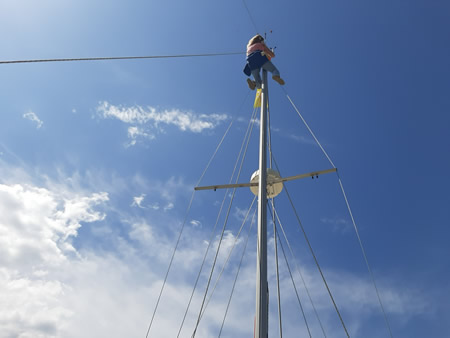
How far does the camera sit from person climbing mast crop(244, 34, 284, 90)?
9.49 meters

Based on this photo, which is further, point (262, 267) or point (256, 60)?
point (256, 60)

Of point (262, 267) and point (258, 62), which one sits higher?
point (258, 62)

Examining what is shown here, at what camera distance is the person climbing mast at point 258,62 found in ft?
31.1

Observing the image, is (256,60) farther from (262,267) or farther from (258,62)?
(262,267)

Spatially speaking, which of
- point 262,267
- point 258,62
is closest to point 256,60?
point 258,62

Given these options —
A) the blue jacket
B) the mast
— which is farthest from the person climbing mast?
the mast

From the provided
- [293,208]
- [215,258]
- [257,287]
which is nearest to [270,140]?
[293,208]

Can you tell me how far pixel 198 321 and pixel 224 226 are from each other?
107 inches

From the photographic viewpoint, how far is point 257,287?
581cm

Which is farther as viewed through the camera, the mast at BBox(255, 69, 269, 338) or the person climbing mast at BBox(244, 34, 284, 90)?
the person climbing mast at BBox(244, 34, 284, 90)

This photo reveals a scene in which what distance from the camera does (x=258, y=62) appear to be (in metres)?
9.50

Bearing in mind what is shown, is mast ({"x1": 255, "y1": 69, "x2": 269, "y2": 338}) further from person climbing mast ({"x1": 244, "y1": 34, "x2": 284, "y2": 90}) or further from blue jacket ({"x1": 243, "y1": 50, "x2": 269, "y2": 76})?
blue jacket ({"x1": 243, "y1": 50, "x2": 269, "y2": 76})

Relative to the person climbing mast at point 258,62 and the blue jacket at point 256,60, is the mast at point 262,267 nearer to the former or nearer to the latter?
the person climbing mast at point 258,62

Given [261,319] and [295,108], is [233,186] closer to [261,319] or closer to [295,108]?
[295,108]
